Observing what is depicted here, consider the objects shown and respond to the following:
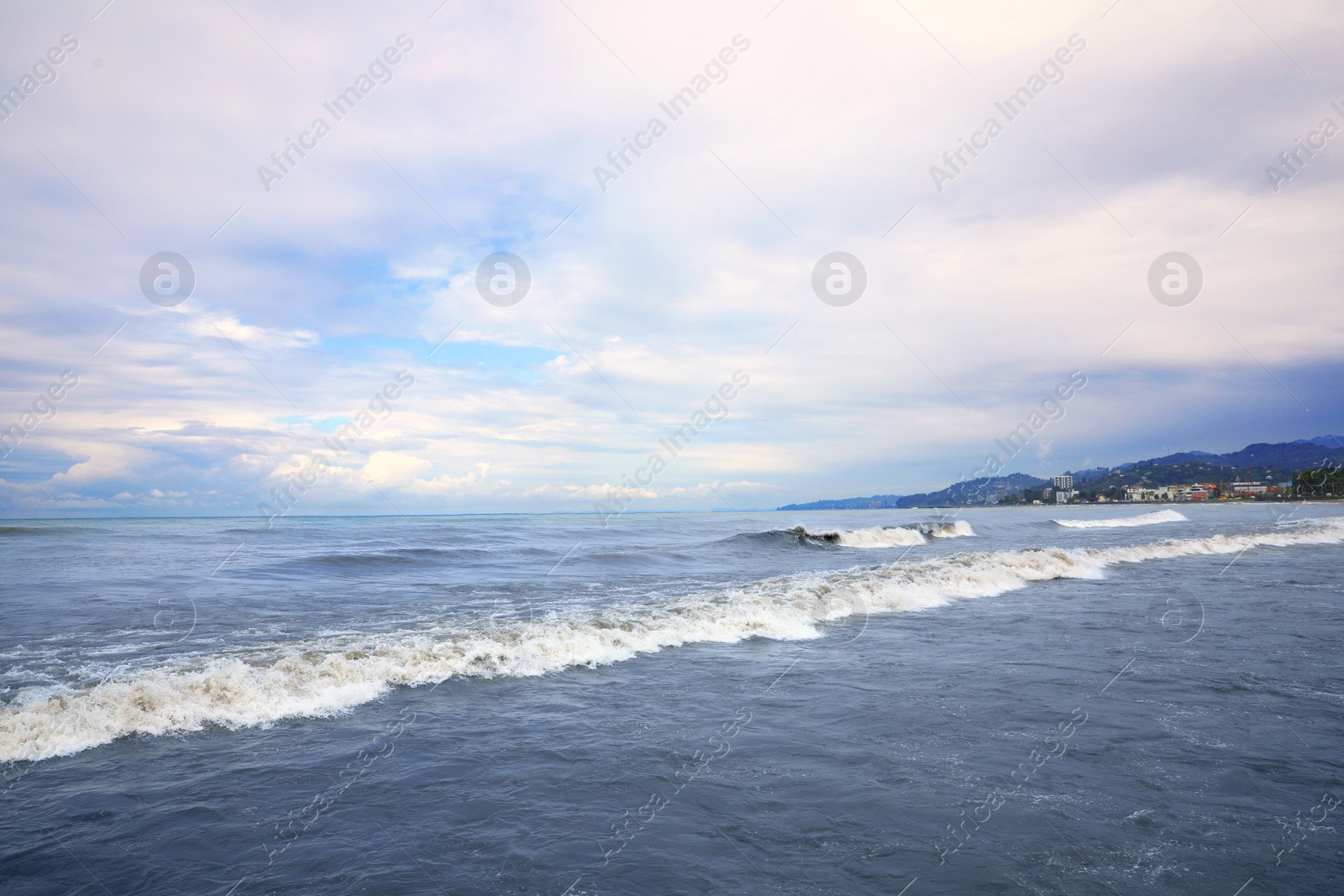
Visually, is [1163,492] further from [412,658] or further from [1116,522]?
[412,658]

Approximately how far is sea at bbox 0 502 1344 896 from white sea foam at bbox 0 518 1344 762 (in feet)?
0.22

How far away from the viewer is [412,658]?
11594 millimetres

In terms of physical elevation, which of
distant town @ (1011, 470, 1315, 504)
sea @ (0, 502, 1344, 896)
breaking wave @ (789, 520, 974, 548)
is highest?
sea @ (0, 502, 1344, 896)

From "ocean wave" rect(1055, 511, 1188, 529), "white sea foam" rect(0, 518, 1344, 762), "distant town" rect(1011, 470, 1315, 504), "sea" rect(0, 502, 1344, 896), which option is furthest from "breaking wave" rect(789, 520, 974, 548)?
"distant town" rect(1011, 470, 1315, 504)

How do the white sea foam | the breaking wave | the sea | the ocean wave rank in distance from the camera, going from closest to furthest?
the sea
the white sea foam
the breaking wave
the ocean wave

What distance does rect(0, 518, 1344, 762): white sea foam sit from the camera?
8.57 m

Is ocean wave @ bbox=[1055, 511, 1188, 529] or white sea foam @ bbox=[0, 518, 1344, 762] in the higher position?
white sea foam @ bbox=[0, 518, 1344, 762]

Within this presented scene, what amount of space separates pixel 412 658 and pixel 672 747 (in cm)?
605

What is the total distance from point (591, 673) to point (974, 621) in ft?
33.8

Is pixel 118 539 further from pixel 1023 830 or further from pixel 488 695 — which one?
pixel 1023 830

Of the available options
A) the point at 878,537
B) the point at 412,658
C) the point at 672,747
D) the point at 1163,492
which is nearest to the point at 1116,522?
the point at 878,537

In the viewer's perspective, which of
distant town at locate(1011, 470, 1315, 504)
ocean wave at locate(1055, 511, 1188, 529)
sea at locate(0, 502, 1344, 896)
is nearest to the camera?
sea at locate(0, 502, 1344, 896)

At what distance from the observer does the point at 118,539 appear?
44.4 metres

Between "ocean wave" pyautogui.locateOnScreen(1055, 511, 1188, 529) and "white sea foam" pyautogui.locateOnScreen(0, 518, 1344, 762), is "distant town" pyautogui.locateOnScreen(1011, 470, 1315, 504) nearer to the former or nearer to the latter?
"ocean wave" pyautogui.locateOnScreen(1055, 511, 1188, 529)
